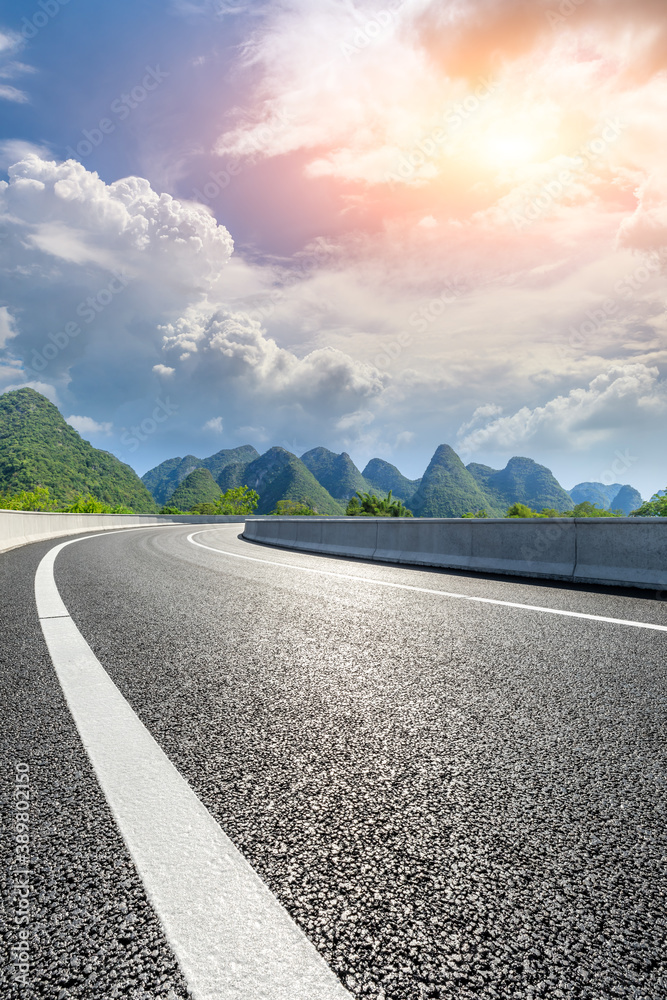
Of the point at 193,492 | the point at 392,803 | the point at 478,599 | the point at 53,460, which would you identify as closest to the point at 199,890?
the point at 392,803

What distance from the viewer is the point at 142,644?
15.4 feet

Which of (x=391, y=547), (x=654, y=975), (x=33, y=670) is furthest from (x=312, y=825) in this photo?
(x=391, y=547)

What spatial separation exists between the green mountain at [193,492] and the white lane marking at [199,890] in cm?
18013

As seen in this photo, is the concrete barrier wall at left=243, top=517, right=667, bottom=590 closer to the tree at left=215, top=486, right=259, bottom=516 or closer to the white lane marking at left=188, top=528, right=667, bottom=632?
the white lane marking at left=188, top=528, right=667, bottom=632

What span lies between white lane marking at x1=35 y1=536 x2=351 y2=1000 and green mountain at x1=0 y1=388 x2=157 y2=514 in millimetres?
110722

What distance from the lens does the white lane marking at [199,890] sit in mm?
1270

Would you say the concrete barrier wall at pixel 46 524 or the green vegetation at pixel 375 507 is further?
the green vegetation at pixel 375 507

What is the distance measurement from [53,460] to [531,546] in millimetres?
117890

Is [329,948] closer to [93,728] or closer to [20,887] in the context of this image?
[20,887]

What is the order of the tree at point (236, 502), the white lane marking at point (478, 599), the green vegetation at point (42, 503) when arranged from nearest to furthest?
the white lane marking at point (478, 599) < the green vegetation at point (42, 503) < the tree at point (236, 502)

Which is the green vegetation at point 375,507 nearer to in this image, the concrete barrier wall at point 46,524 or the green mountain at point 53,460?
the green mountain at point 53,460

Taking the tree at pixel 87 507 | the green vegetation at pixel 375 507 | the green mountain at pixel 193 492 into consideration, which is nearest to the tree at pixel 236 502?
the green vegetation at pixel 375 507

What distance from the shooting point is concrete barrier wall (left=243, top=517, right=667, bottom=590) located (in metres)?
8.41

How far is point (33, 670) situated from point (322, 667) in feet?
6.26
